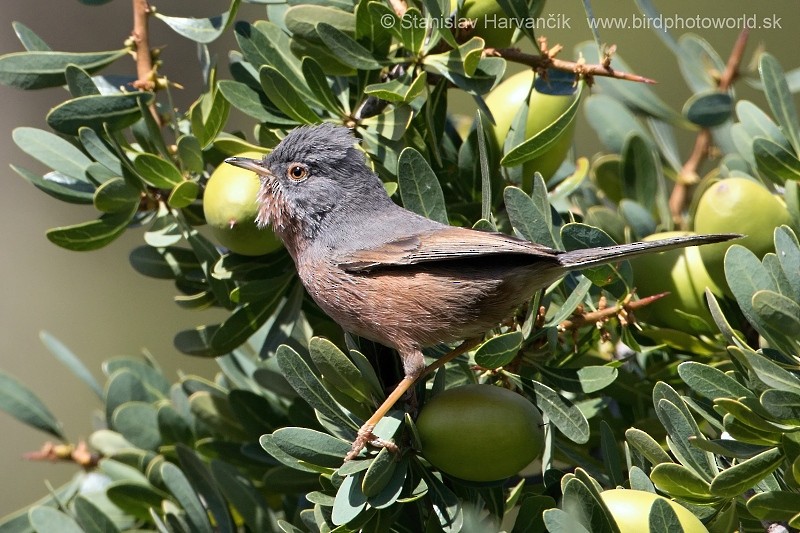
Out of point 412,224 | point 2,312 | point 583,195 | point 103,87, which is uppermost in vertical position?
point 103,87

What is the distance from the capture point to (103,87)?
3.04 m

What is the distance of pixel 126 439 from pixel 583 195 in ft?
7.17

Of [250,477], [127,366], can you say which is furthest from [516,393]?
[127,366]

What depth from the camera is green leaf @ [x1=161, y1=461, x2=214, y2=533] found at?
2.65 meters

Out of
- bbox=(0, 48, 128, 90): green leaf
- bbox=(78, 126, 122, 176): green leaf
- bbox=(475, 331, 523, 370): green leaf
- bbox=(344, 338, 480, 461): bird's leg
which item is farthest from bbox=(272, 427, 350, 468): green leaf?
bbox=(0, 48, 128, 90): green leaf

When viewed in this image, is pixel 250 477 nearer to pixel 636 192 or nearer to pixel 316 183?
pixel 316 183

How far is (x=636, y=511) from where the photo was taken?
199cm

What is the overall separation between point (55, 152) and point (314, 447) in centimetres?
144

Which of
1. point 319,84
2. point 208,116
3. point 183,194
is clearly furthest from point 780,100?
point 183,194

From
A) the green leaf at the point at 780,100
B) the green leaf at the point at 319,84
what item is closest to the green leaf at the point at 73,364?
the green leaf at the point at 319,84

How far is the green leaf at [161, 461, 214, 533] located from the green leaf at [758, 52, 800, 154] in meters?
2.32

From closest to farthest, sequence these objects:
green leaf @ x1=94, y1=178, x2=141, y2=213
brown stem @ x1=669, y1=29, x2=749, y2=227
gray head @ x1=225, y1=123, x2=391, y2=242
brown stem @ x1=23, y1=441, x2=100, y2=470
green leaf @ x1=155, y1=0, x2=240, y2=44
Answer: green leaf @ x1=94, y1=178, x2=141, y2=213 < green leaf @ x1=155, y1=0, x2=240, y2=44 < gray head @ x1=225, y1=123, x2=391, y2=242 < brown stem @ x1=23, y1=441, x2=100, y2=470 < brown stem @ x1=669, y1=29, x2=749, y2=227

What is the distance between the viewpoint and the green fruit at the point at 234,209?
266cm

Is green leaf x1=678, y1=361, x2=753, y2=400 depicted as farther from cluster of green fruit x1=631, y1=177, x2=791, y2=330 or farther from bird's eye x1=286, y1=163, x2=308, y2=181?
bird's eye x1=286, y1=163, x2=308, y2=181
